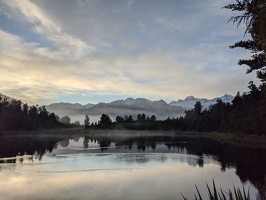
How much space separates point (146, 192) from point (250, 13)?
1920 cm

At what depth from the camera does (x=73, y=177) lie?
1371 inches

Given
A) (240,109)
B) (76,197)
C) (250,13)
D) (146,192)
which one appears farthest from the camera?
(240,109)

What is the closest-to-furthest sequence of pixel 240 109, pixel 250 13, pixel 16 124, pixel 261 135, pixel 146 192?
pixel 250 13, pixel 146 192, pixel 261 135, pixel 240 109, pixel 16 124

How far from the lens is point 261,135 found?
9500 centimetres

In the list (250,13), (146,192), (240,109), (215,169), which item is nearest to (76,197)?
(146,192)

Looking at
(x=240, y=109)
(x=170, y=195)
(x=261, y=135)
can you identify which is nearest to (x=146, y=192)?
(x=170, y=195)

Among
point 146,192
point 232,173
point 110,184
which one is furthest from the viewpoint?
point 232,173

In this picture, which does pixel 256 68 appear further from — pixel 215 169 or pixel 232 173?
pixel 215 169

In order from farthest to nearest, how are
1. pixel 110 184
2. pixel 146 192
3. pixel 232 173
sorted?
pixel 232 173 < pixel 110 184 < pixel 146 192

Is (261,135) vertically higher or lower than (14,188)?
higher

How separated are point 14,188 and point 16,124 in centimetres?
17656

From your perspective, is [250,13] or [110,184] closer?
[250,13]

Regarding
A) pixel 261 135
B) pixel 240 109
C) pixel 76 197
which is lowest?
pixel 76 197

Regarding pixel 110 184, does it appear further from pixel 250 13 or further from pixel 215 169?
pixel 250 13
